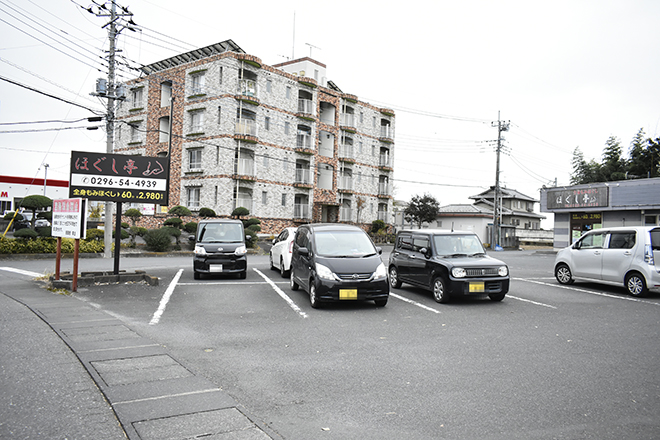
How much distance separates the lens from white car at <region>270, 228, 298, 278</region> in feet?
44.2

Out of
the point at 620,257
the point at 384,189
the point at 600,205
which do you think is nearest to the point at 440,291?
the point at 620,257

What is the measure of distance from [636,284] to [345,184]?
3283cm

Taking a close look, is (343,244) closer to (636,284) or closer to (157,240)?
(636,284)

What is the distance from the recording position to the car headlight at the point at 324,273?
340 inches

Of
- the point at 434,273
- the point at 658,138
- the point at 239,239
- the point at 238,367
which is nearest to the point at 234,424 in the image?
the point at 238,367

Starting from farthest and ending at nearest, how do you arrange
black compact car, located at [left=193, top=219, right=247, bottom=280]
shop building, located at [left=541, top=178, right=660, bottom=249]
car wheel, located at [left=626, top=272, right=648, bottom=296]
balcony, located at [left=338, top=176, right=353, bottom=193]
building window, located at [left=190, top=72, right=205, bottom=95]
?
balcony, located at [left=338, top=176, right=353, bottom=193]
building window, located at [left=190, top=72, right=205, bottom=95]
shop building, located at [left=541, top=178, right=660, bottom=249]
black compact car, located at [left=193, top=219, right=247, bottom=280]
car wheel, located at [left=626, top=272, right=648, bottom=296]

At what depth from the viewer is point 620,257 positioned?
438 inches

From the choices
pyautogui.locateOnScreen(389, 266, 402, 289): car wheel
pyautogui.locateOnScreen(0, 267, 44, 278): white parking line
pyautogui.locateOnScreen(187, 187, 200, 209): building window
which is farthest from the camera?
pyautogui.locateOnScreen(187, 187, 200, 209): building window

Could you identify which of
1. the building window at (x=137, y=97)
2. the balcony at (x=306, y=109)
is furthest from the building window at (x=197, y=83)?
the balcony at (x=306, y=109)

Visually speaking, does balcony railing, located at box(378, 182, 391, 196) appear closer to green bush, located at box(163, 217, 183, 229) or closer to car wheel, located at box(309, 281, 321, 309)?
green bush, located at box(163, 217, 183, 229)

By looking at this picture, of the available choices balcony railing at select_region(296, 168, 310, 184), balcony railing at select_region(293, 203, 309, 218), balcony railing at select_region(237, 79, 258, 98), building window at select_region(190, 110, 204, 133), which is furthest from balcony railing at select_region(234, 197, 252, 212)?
balcony railing at select_region(237, 79, 258, 98)

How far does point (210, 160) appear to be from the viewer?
32.8 m

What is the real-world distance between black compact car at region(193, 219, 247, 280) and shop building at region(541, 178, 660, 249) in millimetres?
25996

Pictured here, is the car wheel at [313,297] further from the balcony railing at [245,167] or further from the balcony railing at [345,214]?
the balcony railing at [345,214]
